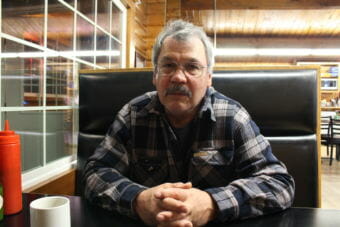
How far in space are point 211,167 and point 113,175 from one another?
0.37 metres

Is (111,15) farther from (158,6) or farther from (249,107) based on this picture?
(249,107)

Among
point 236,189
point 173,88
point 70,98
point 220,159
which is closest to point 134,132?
point 173,88

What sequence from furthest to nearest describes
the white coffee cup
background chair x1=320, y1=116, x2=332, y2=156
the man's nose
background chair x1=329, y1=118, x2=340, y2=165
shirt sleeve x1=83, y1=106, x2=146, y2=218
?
background chair x1=320, y1=116, x2=332, y2=156, background chair x1=329, y1=118, x2=340, y2=165, the man's nose, shirt sleeve x1=83, y1=106, x2=146, y2=218, the white coffee cup

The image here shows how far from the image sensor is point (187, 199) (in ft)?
2.32

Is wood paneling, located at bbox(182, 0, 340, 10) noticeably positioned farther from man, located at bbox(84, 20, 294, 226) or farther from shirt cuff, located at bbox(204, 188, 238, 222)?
shirt cuff, located at bbox(204, 188, 238, 222)

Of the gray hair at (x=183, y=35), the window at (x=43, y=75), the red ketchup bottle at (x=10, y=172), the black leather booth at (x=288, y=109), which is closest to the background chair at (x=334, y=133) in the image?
the black leather booth at (x=288, y=109)

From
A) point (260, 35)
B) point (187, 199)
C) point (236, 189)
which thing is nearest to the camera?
point (187, 199)

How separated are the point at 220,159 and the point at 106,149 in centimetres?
44

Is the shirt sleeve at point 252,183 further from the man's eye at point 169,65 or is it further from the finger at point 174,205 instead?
the man's eye at point 169,65

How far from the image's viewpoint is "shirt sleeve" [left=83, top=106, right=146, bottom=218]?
2.53ft

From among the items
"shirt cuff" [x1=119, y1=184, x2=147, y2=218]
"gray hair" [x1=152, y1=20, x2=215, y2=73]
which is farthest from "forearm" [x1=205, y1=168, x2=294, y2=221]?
"gray hair" [x1=152, y1=20, x2=215, y2=73]

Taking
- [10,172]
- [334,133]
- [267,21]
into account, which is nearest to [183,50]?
[10,172]

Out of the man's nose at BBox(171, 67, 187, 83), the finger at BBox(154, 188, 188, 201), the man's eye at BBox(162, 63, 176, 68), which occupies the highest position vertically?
the man's eye at BBox(162, 63, 176, 68)

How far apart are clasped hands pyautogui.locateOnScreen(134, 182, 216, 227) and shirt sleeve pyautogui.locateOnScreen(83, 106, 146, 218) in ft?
0.13
